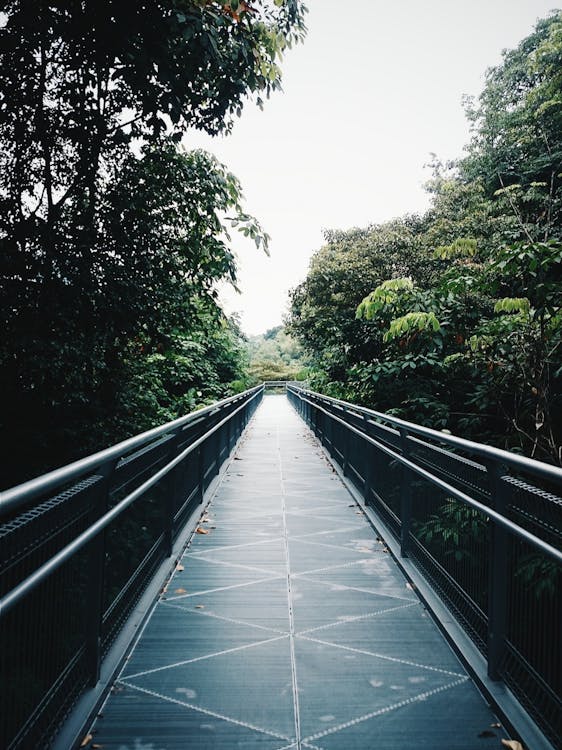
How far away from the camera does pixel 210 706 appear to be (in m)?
2.58

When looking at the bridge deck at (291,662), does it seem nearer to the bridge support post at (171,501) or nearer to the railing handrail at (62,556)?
the bridge support post at (171,501)

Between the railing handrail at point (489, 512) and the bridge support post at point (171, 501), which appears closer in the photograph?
the railing handrail at point (489, 512)

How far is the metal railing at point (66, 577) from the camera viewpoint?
179 centimetres

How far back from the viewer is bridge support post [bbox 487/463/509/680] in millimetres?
2689

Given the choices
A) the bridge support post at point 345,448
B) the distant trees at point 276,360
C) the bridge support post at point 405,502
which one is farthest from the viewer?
the distant trees at point 276,360

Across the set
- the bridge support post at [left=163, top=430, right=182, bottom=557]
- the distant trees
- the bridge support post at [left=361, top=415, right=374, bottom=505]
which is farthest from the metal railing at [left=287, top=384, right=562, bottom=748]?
the distant trees

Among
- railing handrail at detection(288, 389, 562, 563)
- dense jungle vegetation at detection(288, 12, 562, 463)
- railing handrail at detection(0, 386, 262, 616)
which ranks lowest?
railing handrail at detection(288, 389, 562, 563)

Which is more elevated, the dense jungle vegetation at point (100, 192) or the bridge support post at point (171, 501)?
the dense jungle vegetation at point (100, 192)

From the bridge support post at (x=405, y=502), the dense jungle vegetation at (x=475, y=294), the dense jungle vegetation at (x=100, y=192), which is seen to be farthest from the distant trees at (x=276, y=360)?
the bridge support post at (x=405, y=502)

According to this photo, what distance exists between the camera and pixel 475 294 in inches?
420

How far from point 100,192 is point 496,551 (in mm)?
5853

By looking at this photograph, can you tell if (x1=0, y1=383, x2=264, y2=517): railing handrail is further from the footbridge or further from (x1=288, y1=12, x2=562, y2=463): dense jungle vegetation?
(x1=288, y1=12, x2=562, y2=463): dense jungle vegetation

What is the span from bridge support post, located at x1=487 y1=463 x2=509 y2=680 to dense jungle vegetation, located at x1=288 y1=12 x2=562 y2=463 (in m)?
3.10

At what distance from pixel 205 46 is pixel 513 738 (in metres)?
5.56
